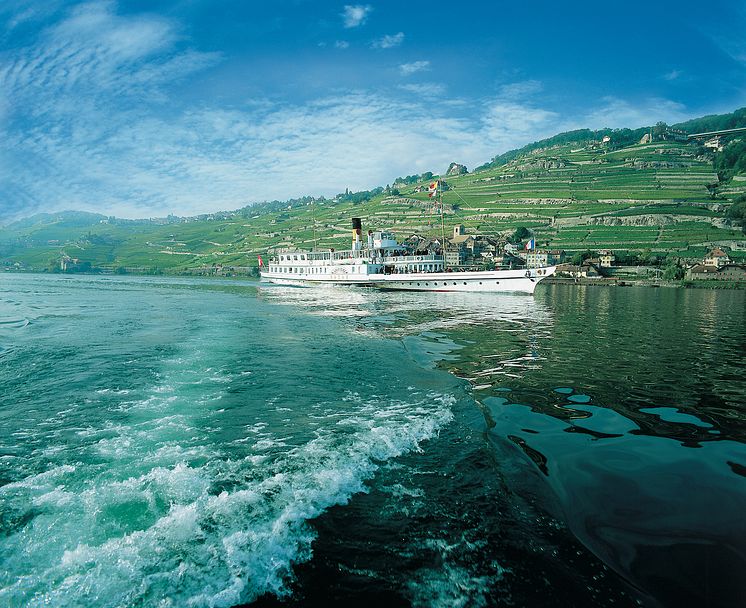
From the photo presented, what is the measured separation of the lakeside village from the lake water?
5259cm

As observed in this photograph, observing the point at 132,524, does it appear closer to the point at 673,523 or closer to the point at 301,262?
the point at 673,523

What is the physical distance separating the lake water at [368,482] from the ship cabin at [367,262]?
5591 cm

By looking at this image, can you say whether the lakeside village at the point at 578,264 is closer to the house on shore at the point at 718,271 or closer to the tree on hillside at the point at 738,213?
the house on shore at the point at 718,271

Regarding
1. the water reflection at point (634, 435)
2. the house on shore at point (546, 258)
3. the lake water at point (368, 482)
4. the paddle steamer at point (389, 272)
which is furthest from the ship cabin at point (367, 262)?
the lake water at point (368, 482)

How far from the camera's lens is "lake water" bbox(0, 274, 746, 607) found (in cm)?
502

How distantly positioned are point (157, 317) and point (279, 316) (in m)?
8.78

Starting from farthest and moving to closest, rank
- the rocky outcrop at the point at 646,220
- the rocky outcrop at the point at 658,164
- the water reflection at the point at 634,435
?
1. the rocky outcrop at the point at 658,164
2. the rocky outcrop at the point at 646,220
3. the water reflection at the point at 634,435

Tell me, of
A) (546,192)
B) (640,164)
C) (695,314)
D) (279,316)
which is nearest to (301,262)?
(279,316)

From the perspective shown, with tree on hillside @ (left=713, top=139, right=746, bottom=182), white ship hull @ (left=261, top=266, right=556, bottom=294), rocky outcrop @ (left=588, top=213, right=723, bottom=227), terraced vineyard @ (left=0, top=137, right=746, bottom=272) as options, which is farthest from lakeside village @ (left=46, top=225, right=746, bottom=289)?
tree on hillside @ (left=713, top=139, right=746, bottom=182)

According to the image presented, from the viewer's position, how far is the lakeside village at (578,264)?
290 feet

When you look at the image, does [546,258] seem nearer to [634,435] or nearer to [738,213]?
[738,213]

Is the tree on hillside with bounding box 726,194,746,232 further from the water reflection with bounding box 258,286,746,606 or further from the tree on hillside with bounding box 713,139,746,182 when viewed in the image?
the water reflection with bounding box 258,286,746,606

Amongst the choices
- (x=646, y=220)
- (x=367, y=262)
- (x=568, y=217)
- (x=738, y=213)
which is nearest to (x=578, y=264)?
(x=646, y=220)

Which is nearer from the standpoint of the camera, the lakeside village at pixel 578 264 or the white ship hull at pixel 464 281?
the white ship hull at pixel 464 281
